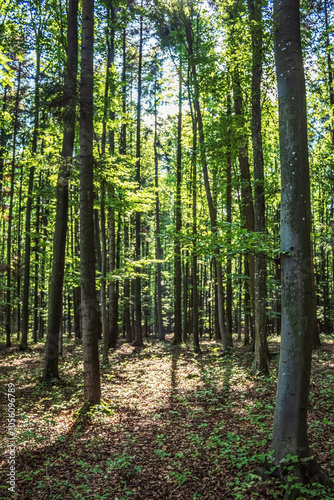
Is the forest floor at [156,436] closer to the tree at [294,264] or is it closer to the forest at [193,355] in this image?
the forest at [193,355]

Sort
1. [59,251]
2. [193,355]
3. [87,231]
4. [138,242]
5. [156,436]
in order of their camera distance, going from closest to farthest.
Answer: [156,436] → [87,231] → [59,251] → [193,355] → [138,242]

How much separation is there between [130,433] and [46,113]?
294 inches

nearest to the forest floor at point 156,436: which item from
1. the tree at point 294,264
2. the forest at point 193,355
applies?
the forest at point 193,355

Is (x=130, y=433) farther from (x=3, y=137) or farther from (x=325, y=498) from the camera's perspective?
(x=3, y=137)

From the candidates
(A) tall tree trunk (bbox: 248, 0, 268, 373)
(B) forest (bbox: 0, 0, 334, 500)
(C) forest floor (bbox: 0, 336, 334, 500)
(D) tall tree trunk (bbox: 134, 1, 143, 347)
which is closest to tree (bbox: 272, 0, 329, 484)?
(B) forest (bbox: 0, 0, 334, 500)

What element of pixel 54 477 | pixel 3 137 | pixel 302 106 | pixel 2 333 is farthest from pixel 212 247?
pixel 2 333

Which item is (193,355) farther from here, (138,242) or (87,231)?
(87,231)

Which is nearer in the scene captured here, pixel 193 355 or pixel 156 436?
pixel 156 436

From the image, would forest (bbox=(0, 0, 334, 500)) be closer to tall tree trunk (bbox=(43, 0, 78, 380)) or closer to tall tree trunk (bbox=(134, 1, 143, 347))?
tall tree trunk (bbox=(43, 0, 78, 380))

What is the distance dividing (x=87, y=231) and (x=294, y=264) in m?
5.17

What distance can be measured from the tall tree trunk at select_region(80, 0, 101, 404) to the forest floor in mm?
900

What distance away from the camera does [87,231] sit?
25.1ft

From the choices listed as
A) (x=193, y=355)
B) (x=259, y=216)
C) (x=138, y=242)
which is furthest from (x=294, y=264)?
(x=138, y=242)

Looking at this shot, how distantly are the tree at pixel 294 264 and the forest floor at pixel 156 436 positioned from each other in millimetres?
462
